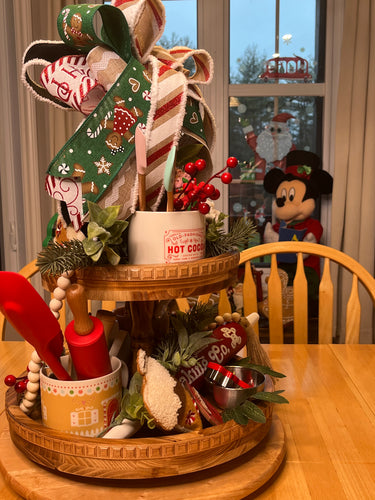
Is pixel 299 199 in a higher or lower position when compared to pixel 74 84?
lower

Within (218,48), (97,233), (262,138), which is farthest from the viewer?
(262,138)

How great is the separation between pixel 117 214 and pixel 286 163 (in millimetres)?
2178

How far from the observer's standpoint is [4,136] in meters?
2.00

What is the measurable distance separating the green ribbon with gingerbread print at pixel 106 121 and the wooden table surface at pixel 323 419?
1.28 ft

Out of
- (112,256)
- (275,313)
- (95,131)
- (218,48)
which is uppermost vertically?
(218,48)

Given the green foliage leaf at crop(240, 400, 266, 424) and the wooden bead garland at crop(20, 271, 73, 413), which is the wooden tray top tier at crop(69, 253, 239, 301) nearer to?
the wooden bead garland at crop(20, 271, 73, 413)

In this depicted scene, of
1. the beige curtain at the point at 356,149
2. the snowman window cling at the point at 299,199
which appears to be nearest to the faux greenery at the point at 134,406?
the snowman window cling at the point at 299,199

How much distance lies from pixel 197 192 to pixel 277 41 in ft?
7.53

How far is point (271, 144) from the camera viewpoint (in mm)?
2682

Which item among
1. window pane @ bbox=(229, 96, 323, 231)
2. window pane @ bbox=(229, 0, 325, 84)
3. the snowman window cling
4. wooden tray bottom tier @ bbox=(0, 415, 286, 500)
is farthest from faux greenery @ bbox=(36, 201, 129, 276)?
window pane @ bbox=(229, 0, 325, 84)

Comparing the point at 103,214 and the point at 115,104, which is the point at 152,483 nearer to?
the point at 103,214

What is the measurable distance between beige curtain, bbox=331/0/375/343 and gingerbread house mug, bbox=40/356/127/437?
210cm

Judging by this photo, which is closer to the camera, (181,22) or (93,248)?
(93,248)

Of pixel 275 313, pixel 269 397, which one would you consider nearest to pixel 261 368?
pixel 269 397
